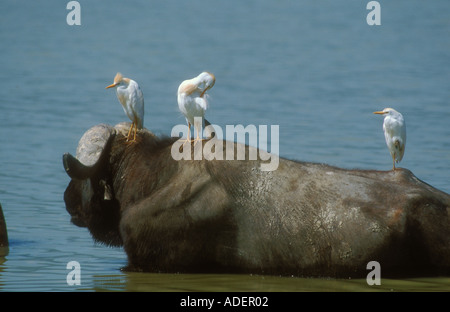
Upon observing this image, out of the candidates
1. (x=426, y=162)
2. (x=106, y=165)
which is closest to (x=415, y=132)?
(x=426, y=162)

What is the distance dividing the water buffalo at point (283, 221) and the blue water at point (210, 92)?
0.60 feet

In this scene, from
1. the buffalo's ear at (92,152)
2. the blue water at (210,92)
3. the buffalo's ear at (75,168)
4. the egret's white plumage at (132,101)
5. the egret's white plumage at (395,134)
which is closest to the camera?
the buffalo's ear at (75,168)

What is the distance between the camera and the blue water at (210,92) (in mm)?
10539

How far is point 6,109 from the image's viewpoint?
73.5ft

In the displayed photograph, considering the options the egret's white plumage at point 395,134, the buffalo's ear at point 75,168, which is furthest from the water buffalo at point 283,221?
the egret's white plumage at point 395,134

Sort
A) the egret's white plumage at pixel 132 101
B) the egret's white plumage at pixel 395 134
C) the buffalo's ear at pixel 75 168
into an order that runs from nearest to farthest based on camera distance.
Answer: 1. the buffalo's ear at pixel 75 168
2. the egret's white plumage at pixel 132 101
3. the egret's white plumage at pixel 395 134

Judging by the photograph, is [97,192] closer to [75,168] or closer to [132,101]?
[75,168]

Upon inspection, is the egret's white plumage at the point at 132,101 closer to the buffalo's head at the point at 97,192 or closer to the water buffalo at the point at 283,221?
the buffalo's head at the point at 97,192

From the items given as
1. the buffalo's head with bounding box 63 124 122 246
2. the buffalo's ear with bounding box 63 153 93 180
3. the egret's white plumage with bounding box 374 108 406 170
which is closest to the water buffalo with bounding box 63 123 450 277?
the buffalo's ear with bounding box 63 153 93 180

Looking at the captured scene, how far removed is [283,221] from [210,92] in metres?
16.2

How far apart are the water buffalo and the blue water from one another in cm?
18

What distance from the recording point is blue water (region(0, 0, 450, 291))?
34.6 feet

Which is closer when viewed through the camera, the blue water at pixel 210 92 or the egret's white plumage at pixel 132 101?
the egret's white plumage at pixel 132 101

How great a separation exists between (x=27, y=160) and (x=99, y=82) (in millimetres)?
11338
